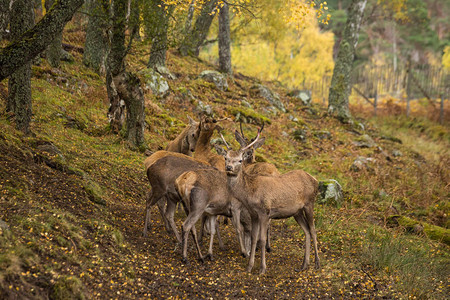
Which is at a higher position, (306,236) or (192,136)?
(192,136)

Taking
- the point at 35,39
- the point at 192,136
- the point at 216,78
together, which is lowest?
the point at 192,136

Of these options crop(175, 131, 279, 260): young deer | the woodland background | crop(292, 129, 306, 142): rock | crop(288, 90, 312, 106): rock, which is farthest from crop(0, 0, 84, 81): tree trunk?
crop(288, 90, 312, 106): rock

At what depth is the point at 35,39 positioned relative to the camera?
6.68m

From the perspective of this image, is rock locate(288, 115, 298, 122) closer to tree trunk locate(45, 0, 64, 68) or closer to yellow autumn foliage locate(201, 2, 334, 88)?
tree trunk locate(45, 0, 64, 68)

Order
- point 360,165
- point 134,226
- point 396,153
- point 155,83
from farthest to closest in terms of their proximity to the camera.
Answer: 1. point 396,153
2. point 155,83
3. point 360,165
4. point 134,226

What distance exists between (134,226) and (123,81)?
4.88 m

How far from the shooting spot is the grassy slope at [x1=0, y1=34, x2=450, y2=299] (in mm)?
5508

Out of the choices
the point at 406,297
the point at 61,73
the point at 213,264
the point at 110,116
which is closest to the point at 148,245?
the point at 213,264

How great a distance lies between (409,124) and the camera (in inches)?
1041

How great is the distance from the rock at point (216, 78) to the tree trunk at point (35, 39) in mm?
13631

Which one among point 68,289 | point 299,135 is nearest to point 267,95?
point 299,135

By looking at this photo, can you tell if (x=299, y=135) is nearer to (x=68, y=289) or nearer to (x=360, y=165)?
(x=360, y=165)

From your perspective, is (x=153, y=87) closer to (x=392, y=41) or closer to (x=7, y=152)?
(x=7, y=152)

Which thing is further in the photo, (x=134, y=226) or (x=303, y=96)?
(x=303, y=96)
